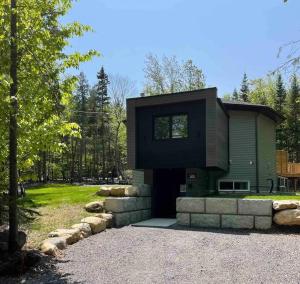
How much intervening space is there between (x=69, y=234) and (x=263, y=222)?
5582 millimetres

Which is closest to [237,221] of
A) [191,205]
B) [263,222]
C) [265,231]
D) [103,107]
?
[263,222]

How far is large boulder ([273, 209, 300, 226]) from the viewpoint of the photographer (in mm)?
11625

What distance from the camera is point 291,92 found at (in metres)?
51.2

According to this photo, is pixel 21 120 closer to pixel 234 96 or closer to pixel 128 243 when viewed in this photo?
pixel 128 243

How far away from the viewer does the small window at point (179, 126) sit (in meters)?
17.0

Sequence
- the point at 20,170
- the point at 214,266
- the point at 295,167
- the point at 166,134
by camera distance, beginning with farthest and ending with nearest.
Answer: the point at 295,167
the point at 166,134
the point at 20,170
the point at 214,266

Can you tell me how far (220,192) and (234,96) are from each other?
5062cm

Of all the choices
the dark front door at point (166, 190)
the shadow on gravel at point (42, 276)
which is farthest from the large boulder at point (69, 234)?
the dark front door at point (166, 190)

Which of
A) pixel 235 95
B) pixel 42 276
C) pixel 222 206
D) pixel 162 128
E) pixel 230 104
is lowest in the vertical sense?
pixel 42 276

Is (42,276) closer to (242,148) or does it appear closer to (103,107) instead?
(242,148)

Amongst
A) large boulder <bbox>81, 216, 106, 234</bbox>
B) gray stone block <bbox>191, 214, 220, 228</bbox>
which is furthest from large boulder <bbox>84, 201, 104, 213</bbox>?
gray stone block <bbox>191, 214, 220, 228</bbox>

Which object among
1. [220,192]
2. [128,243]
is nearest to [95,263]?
[128,243]

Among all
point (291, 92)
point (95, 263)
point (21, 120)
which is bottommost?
point (95, 263)

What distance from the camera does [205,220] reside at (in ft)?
42.4
